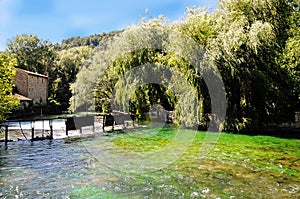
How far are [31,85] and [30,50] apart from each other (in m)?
19.1

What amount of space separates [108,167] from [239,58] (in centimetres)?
1032

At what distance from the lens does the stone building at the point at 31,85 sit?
39.0 m

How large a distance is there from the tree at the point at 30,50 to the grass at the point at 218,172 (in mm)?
45874

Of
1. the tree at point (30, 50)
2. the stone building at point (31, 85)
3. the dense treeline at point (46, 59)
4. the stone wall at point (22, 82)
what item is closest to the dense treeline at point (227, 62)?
the stone wall at point (22, 82)

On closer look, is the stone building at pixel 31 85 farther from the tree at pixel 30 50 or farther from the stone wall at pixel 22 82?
the tree at pixel 30 50

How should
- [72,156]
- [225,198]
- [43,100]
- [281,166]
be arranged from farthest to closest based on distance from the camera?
1. [43,100]
2. [72,156]
3. [281,166]
4. [225,198]

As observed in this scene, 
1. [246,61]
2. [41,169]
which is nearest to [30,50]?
[246,61]

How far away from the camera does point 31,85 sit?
40.3 m

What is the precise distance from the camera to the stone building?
128 ft

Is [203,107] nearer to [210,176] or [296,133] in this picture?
[296,133]

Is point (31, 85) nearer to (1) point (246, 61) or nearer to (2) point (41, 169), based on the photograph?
(1) point (246, 61)

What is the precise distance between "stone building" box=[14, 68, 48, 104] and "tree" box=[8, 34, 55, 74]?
13.0 m

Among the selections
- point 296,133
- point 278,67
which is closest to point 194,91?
point 278,67

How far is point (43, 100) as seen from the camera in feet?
148
